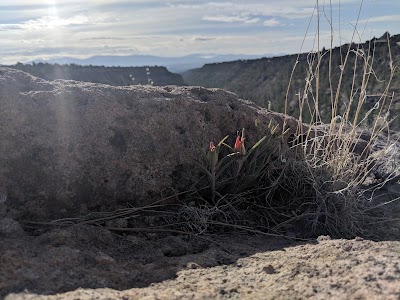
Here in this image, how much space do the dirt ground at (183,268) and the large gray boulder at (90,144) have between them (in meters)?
0.32

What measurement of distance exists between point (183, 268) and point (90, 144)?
3.22ft

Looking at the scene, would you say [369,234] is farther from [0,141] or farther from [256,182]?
[0,141]

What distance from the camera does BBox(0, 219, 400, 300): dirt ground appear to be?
5.29 ft

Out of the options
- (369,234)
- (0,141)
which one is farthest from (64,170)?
(369,234)

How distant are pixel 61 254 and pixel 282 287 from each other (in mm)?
885

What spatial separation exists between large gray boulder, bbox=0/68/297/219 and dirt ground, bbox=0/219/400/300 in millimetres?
316

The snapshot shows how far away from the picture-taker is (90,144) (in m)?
2.61

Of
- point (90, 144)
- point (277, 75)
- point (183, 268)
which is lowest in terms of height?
point (183, 268)

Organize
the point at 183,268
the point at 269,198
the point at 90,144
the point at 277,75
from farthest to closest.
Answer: the point at 277,75 < the point at 269,198 < the point at 90,144 < the point at 183,268

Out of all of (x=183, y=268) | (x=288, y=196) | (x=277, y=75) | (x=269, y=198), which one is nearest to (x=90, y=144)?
(x=183, y=268)

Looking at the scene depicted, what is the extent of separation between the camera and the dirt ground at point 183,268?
1.61 meters

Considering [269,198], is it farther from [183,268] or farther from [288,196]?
[183,268]

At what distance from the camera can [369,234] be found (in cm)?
273

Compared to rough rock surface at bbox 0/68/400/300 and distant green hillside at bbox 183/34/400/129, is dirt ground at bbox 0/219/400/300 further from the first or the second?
distant green hillside at bbox 183/34/400/129
